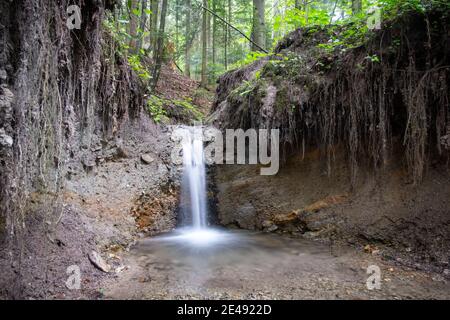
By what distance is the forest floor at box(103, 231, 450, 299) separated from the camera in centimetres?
312

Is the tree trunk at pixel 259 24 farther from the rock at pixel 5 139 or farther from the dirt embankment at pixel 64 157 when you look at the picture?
the rock at pixel 5 139

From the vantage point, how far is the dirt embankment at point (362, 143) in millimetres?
4168

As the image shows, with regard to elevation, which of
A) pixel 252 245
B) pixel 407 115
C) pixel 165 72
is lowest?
pixel 252 245

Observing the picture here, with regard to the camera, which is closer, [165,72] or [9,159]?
[9,159]

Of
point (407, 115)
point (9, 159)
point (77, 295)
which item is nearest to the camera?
point (9, 159)

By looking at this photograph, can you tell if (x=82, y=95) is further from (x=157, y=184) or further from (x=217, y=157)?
(x=217, y=157)

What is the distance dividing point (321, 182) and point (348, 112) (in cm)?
136

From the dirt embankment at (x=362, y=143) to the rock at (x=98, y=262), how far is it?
3.06 metres

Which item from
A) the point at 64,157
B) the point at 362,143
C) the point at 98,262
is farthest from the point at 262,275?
the point at 64,157

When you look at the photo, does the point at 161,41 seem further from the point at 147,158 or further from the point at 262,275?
the point at 262,275

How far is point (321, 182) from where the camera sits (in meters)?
5.46

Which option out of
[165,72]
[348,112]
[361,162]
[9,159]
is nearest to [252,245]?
[361,162]

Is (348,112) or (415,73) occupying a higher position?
(415,73)

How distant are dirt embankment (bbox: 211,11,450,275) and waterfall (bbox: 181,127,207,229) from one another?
2.05 feet
